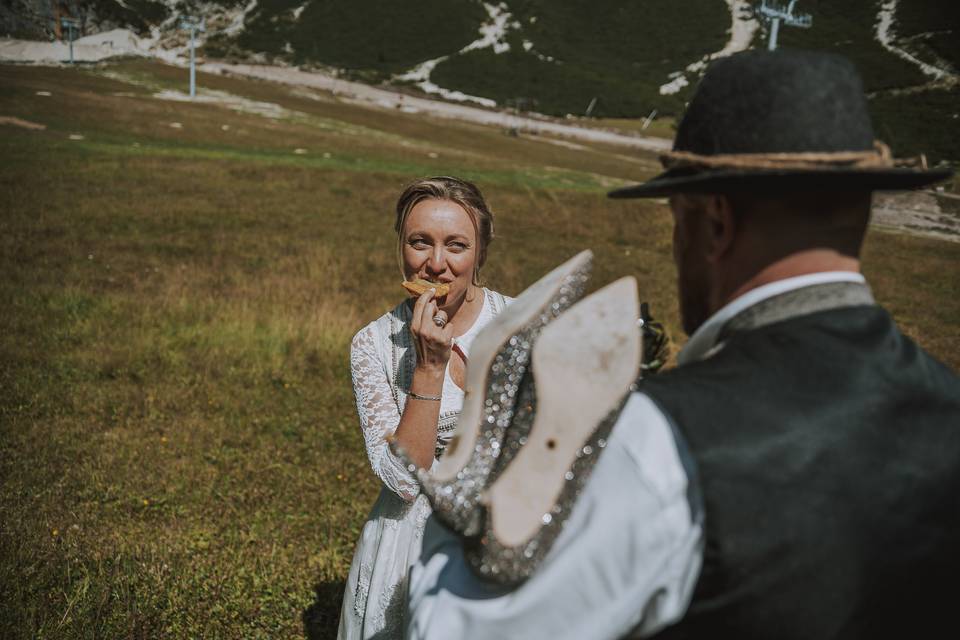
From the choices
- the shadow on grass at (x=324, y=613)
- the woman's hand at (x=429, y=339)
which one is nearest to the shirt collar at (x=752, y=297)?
the woman's hand at (x=429, y=339)

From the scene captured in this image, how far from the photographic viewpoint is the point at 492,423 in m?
1.32

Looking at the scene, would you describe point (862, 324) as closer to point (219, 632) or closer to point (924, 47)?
point (219, 632)

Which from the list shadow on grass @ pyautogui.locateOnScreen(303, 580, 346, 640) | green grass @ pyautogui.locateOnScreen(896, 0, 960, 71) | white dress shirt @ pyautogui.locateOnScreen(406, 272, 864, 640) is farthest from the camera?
green grass @ pyautogui.locateOnScreen(896, 0, 960, 71)

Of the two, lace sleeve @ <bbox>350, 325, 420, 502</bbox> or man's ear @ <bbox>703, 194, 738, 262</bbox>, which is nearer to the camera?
man's ear @ <bbox>703, 194, 738, 262</bbox>

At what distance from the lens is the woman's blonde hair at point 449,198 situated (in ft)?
10.2

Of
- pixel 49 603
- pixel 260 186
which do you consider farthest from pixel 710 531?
pixel 260 186

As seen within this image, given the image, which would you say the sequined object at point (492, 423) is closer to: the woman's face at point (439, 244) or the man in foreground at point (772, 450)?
the man in foreground at point (772, 450)

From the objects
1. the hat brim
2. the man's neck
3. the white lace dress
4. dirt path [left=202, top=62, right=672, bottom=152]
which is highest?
dirt path [left=202, top=62, right=672, bottom=152]

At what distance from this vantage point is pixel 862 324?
4.14ft

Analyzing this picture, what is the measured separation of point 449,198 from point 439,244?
0.74 feet

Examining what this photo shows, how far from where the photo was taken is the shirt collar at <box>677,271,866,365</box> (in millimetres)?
1304

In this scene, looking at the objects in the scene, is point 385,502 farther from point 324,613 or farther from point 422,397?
point 324,613

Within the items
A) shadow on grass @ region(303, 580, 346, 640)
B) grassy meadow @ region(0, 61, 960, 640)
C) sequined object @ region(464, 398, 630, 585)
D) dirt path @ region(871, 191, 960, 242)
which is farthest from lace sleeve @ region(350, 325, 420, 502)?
dirt path @ region(871, 191, 960, 242)

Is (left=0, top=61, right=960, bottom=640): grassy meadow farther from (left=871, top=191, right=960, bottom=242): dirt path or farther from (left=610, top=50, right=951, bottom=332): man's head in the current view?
(left=610, top=50, right=951, bottom=332): man's head
